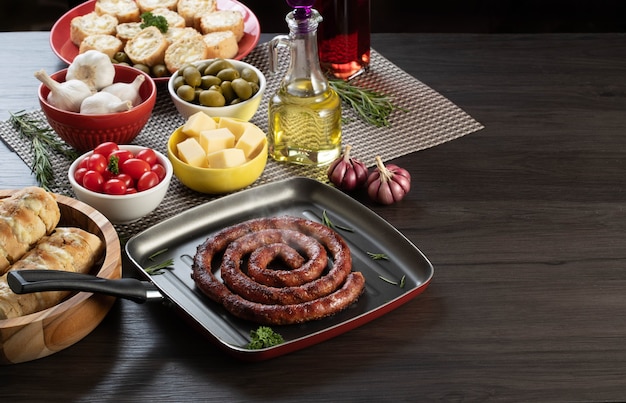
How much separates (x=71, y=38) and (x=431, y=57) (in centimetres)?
106

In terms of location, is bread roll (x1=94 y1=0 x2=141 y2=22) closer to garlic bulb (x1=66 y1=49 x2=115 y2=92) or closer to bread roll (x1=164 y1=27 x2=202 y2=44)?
Result: bread roll (x1=164 y1=27 x2=202 y2=44)

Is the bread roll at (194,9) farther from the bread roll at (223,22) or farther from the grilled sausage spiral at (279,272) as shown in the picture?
the grilled sausage spiral at (279,272)

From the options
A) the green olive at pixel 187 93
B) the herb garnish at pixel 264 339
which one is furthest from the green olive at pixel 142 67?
the herb garnish at pixel 264 339

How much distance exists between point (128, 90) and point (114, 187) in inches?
15.2

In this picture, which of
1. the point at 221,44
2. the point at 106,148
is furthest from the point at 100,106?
the point at 221,44

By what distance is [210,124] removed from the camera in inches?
79.0

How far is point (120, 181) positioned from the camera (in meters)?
1.81

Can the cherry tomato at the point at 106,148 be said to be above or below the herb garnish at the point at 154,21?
below

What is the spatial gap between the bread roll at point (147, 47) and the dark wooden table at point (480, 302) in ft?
0.97

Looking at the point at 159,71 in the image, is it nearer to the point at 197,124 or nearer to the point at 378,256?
the point at 197,124

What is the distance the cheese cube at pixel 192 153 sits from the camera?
76.3 inches

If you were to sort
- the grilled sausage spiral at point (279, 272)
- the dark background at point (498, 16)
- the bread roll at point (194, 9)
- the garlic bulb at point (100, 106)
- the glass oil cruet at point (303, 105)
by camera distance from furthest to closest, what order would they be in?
the dark background at point (498, 16), the bread roll at point (194, 9), the garlic bulb at point (100, 106), the glass oil cruet at point (303, 105), the grilled sausage spiral at point (279, 272)

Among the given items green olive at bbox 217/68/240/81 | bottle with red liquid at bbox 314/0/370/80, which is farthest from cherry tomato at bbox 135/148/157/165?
bottle with red liquid at bbox 314/0/370/80

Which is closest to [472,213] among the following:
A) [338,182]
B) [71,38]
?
[338,182]
